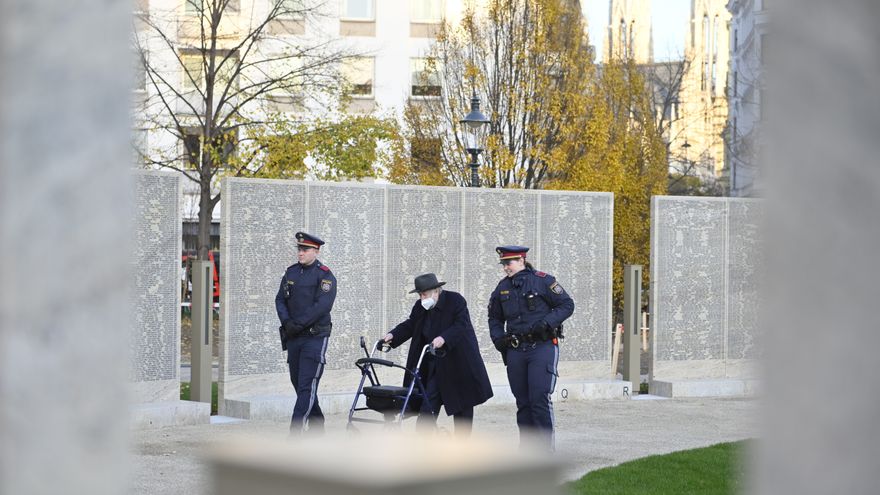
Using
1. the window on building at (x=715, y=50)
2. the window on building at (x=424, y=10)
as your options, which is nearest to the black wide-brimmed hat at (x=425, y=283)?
the window on building at (x=424, y=10)

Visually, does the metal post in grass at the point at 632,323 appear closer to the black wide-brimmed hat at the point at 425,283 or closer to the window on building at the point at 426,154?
the black wide-brimmed hat at the point at 425,283

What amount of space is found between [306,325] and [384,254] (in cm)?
420

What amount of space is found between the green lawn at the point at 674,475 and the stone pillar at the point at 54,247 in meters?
8.33

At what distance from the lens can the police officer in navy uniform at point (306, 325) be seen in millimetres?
12570

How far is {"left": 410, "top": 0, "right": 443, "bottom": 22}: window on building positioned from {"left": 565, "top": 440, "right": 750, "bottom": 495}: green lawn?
37596 millimetres

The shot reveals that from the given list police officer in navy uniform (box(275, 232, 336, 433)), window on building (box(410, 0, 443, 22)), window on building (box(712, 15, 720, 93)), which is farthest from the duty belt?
window on building (box(712, 15, 720, 93))

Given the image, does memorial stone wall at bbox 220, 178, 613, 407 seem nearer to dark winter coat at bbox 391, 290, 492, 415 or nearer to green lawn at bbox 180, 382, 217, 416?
green lawn at bbox 180, 382, 217, 416

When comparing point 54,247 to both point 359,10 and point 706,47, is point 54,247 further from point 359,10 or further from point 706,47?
point 706,47

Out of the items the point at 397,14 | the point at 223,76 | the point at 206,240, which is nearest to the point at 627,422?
the point at 206,240

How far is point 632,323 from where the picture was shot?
18.4 metres

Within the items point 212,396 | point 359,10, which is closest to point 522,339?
point 212,396

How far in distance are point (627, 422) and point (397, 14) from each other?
115 feet

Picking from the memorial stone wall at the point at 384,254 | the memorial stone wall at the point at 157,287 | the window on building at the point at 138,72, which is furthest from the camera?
the memorial stone wall at the point at 384,254

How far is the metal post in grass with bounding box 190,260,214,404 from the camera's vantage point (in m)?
15.1
